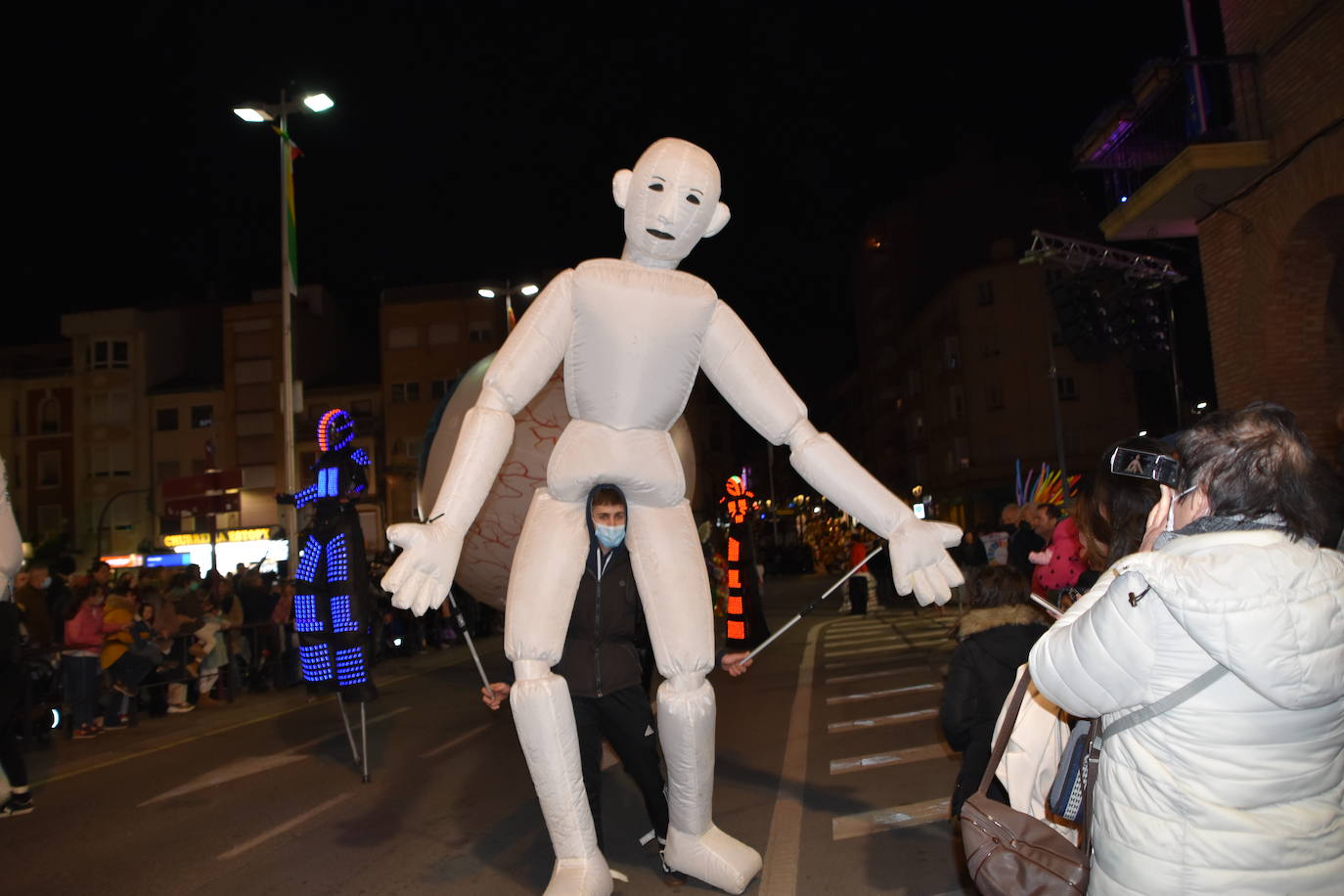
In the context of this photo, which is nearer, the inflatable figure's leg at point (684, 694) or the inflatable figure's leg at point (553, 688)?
the inflatable figure's leg at point (553, 688)

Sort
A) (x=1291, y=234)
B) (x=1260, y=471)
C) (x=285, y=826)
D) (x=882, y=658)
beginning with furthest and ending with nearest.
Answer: (x=882, y=658) → (x=1291, y=234) → (x=285, y=826) → (x=1260, y=471)

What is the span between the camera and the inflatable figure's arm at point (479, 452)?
3.78 m

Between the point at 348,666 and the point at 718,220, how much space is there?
3.94 m

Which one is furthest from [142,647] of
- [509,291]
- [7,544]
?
[509,291]

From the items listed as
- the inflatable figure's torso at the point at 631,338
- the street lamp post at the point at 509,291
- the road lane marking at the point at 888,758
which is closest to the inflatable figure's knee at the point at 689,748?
the inflatable figure's torso at the point at 631,338

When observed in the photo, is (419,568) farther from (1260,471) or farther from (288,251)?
(288,251)

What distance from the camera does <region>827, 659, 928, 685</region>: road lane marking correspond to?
10805 millimetres

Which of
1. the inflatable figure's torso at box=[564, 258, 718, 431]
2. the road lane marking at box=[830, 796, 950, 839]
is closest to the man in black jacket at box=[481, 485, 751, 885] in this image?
the inflatable figure's torso at box=[564, 258, 718, 431]

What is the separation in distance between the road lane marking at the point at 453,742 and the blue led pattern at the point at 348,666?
122cm

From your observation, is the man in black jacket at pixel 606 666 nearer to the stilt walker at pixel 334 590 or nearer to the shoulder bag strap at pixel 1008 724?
the shoulder bag strap at pixel 1008 724

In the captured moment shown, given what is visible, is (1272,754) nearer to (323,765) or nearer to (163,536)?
(323,765)

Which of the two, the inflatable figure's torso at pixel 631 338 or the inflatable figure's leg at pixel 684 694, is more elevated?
the inflatable figure's torso at pixel 631 338

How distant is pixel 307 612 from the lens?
21.7 feet

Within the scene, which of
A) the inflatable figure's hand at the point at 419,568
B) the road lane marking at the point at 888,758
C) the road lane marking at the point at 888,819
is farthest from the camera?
→ the road lane marking at the point at 888,758
